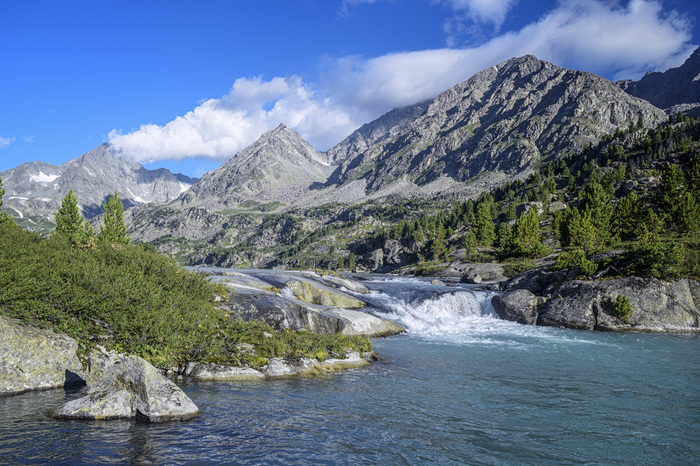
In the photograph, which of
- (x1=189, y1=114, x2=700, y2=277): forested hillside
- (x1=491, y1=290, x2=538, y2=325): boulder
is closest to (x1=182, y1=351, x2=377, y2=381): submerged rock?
(x1=491, y1=290, x2=538, y2=325): boulder

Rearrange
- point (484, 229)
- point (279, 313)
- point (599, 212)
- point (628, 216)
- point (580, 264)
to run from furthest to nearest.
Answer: point (484, 229) → point (599, 212) → point (628, 216) → point (580, 264) → point (279, 313)

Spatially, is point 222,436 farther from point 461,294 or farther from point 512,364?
point 461,294

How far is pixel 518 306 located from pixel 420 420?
37.7 meters

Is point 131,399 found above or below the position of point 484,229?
below

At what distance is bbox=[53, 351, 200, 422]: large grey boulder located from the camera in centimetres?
1440

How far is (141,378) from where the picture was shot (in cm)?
1502

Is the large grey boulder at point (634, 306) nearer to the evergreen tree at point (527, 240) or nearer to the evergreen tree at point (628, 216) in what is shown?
the evergreen tree at point (628, 216)

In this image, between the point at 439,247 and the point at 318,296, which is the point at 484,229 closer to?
the point at 439,247

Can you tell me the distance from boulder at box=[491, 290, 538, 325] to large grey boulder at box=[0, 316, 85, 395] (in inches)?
1814

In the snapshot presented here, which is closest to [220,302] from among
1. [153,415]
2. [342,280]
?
[153,415]

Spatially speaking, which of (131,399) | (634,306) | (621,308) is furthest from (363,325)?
(634,306)

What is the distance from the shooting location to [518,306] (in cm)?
4891

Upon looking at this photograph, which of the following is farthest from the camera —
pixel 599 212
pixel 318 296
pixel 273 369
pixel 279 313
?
pixel 599 212

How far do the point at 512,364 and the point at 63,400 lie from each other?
26938mm
